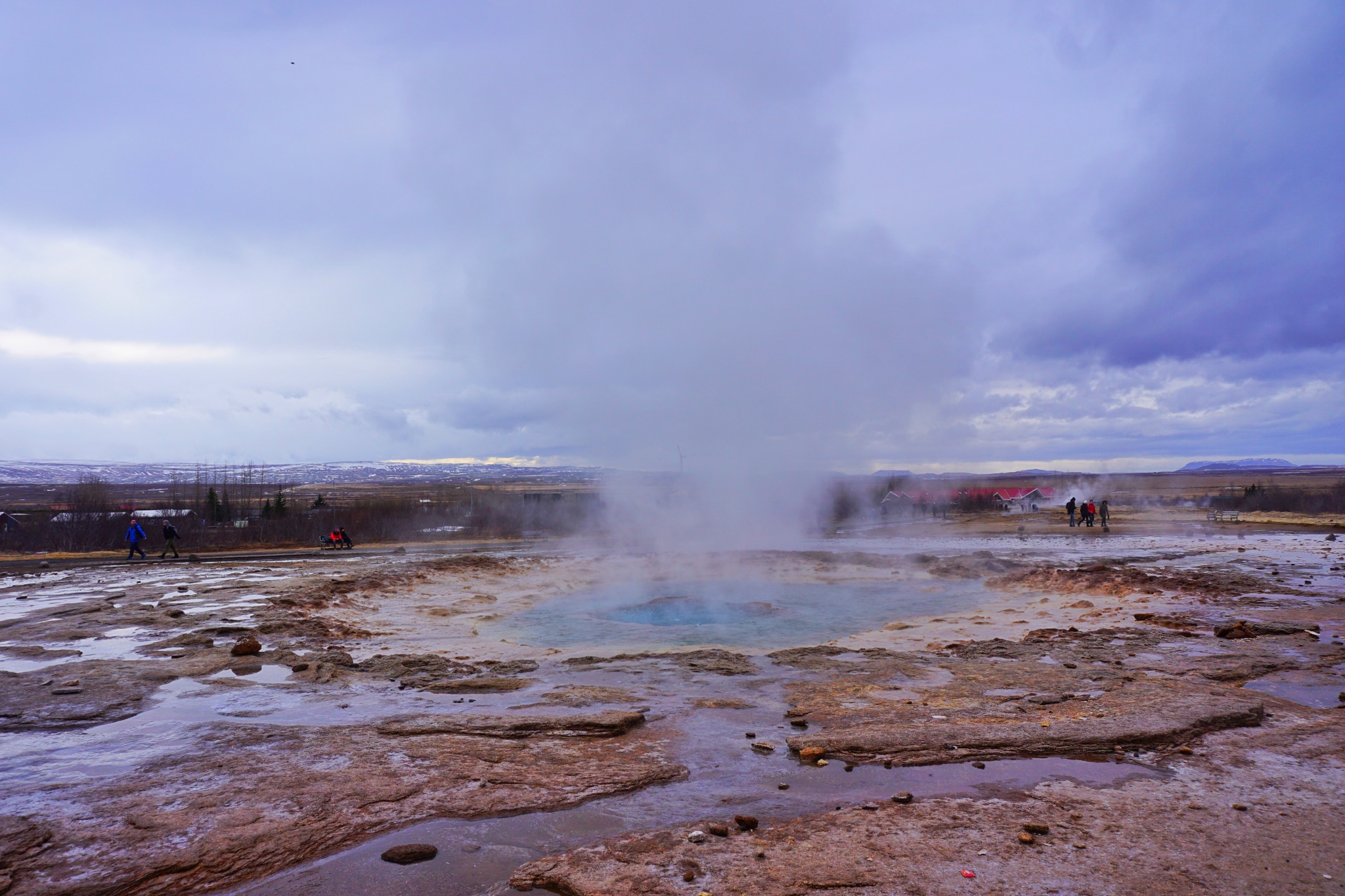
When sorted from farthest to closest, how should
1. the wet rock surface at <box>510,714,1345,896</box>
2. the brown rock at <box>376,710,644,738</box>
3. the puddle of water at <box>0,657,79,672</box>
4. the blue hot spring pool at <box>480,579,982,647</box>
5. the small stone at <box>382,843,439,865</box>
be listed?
the blue hot spring pool at <box>480,579,982,647</box> < the puddle of water at <box>0,657,79,672</box> < the brown rock at <box>376,710,644,738</box> < the small stone at <box>382,843,439,865</box> < the wet rock surface at <box>510,714,1345,896</box>

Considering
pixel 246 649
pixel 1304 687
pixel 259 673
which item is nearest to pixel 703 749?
pixel 259 673

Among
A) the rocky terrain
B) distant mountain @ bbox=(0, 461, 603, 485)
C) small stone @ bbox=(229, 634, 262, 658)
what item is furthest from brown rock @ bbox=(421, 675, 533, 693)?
distant mountain @ bbox=(0, 461, 603, 485)

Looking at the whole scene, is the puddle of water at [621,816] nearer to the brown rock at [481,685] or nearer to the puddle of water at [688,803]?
the puddle of water at [688,803]

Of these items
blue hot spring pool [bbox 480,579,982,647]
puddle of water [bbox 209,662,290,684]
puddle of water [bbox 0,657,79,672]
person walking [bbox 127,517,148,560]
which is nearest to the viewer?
puddle of water [bbox 209,662,290,684]

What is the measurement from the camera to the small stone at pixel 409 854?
11.4 ft

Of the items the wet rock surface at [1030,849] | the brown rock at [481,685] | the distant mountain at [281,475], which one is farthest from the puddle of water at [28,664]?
the distant mountain at [281,475]

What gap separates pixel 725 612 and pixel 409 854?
9.55m

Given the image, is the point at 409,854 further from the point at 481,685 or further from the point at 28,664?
the point at 28,664

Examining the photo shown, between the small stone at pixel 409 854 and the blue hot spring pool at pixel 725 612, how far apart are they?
250 inches

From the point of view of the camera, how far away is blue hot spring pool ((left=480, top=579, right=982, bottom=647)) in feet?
34.4

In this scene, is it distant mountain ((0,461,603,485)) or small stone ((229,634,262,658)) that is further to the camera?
distant mountain ((0,461,603,485))

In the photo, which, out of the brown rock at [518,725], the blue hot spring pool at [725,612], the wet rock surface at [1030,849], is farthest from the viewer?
the blue hot spring pool at [725,612]

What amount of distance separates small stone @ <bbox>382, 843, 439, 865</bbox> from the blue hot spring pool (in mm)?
6351

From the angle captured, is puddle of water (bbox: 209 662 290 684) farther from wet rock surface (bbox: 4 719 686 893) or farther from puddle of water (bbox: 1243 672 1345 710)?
puddle of water (bbox: 1243 672 1345 710)
